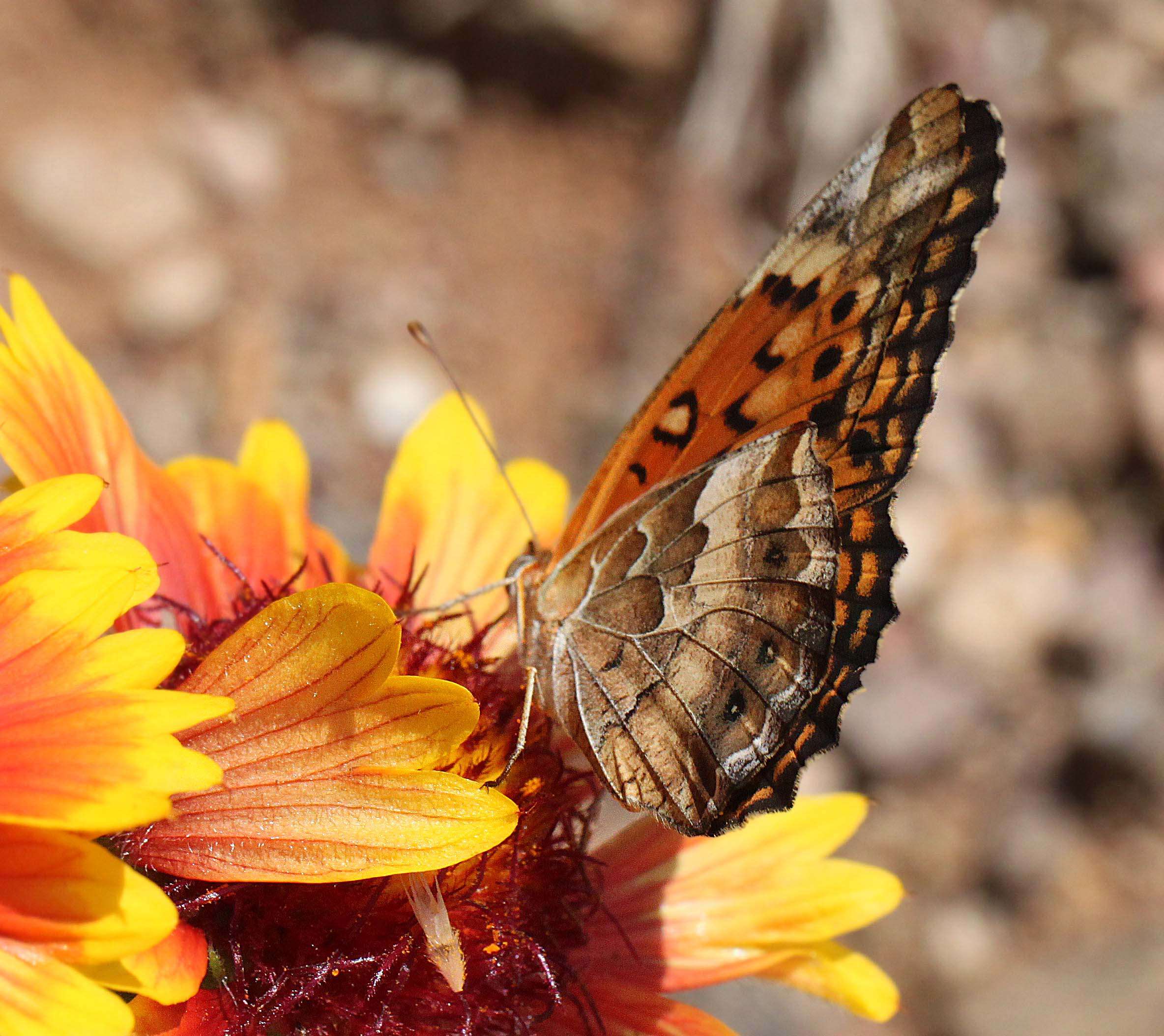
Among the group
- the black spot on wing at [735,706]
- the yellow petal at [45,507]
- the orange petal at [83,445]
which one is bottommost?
the black spot on wing at [735,706]

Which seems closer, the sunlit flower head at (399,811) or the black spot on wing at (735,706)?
the sunlit flower head at (399,811)

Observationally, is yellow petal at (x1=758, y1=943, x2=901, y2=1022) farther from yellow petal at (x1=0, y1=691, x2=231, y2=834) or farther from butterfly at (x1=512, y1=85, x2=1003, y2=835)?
yellow petal at (x1=0, y1=691, x2=231, y2=834)

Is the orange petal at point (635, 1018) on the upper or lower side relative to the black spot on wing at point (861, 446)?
lower

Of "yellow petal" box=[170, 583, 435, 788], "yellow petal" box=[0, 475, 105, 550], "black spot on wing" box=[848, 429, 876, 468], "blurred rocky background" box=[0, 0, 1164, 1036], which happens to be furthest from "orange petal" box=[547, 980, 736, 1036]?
"blurred rocky background" box=[0, 0, 1164, 1036]

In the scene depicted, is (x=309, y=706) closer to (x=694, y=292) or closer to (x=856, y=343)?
(x=856, y=343)

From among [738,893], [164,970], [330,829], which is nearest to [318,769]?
[330,829]

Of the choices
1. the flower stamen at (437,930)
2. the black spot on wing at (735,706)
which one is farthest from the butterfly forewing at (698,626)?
the flower stamen at (437,930)

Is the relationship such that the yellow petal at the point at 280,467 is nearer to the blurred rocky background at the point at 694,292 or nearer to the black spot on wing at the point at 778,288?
the black spot on wing at the point at 778,288
